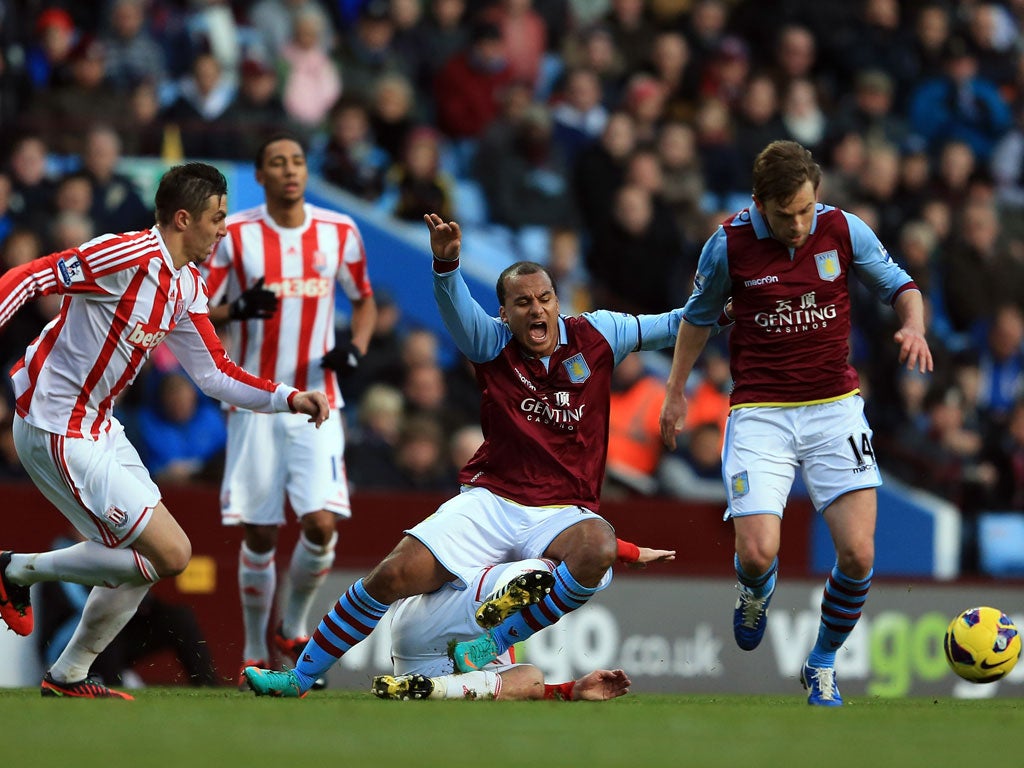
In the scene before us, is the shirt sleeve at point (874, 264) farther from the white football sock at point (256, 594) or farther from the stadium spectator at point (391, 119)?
the stadium spectator at point (391, 119)

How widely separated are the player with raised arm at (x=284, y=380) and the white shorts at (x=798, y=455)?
7.33 ft

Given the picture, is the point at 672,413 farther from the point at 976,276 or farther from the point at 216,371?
the point at 976,276

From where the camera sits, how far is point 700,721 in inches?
253

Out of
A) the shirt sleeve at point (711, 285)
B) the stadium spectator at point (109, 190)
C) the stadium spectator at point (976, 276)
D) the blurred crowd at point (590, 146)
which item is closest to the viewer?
the shirt sleeve at point (711, 285)

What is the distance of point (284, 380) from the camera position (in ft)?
29.6

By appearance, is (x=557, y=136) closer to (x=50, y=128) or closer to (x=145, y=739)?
(x=50, y=128)

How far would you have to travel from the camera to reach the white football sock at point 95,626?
7.39 metres

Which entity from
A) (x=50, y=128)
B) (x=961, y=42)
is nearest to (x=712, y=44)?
(x=961, y=42)

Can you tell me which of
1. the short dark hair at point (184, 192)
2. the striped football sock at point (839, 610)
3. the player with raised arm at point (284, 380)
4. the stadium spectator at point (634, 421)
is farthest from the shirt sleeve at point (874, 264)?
the stadium spectator at point (634, 421)

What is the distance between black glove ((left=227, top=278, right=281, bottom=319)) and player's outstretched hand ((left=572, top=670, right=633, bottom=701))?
8.40 ft

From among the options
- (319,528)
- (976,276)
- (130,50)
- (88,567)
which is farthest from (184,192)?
(976,276)

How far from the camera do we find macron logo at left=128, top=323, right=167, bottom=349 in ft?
24.1

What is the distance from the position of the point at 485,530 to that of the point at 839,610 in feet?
5.21

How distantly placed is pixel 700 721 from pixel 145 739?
6.85 feet
